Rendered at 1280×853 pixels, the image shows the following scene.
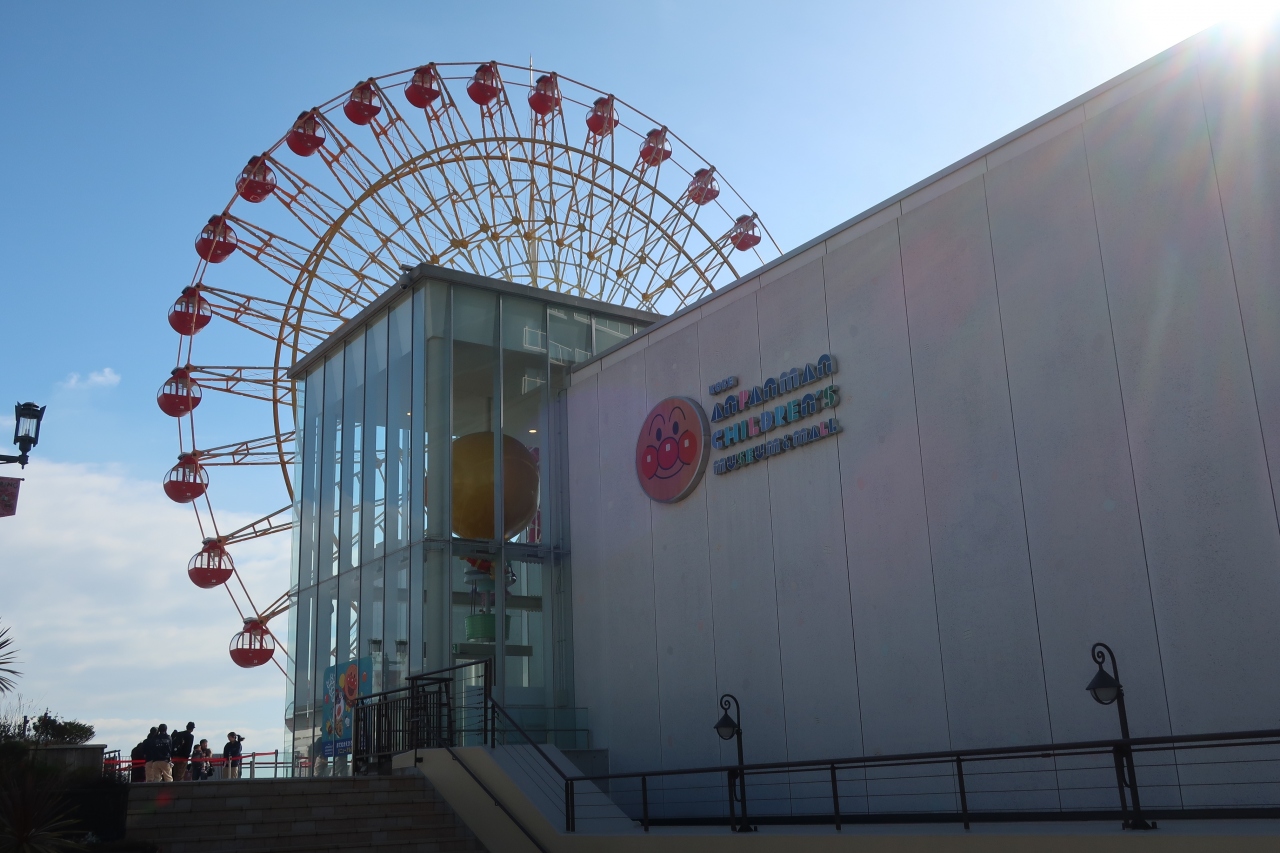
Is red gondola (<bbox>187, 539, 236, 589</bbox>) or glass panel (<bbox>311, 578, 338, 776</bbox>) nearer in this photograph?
glass panel (<bbox>311, 578, 338, 776</bbox>)

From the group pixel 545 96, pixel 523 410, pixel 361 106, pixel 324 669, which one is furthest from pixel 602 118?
pixel 324 669

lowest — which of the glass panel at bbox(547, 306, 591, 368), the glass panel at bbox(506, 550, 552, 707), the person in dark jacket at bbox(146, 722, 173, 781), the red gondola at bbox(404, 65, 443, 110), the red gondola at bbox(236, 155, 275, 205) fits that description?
the person in dark jacket at bbox(146, 722, 173, 781)

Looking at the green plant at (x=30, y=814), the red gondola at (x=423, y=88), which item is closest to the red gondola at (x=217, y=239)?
the red gondola at (x=423, y=88)

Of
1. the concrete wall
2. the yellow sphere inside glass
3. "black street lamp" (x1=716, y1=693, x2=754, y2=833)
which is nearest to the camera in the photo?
the concrete wall

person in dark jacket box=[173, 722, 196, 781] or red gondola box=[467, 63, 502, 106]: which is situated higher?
red gondola box=[467, 63, 502, 106]

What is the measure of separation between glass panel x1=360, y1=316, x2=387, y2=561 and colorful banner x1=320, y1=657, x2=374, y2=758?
1847mm

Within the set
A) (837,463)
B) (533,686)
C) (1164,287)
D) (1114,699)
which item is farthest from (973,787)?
(533,686)

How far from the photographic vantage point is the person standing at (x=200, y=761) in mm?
19808

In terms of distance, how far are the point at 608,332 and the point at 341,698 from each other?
7781 millimetres

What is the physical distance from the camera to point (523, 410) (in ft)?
62.1

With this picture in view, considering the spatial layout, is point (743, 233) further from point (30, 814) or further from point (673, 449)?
point (30, 814)

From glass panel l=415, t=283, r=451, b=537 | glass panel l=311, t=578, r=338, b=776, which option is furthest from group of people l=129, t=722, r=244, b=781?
glass panel l=415, t=283, r=451, b=537

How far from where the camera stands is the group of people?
17359 millimetres

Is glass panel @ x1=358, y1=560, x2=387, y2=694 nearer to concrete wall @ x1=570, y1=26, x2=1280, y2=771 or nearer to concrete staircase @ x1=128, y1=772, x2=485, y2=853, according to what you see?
concrete staircase @ x1=128, y1=772, x2=485, y2=853
